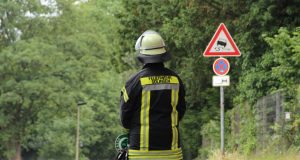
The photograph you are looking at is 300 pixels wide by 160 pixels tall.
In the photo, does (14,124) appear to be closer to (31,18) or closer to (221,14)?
(31,18)

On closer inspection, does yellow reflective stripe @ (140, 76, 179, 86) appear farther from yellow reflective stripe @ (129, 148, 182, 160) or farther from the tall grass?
the tall grass

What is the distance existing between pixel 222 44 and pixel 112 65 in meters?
25.4

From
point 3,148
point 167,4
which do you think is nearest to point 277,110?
point 167,4

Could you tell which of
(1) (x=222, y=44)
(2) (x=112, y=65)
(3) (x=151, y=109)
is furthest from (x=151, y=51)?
(2) (x=112, y=65)

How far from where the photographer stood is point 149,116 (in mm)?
5840

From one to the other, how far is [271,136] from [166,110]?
1143cm

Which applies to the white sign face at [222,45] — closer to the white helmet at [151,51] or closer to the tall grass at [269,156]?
the tall grass at [269,156]

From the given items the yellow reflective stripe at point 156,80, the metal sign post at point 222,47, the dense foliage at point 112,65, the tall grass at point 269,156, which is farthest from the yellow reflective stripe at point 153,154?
the dense foliage at point 112,65

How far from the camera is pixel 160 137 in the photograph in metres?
5.87

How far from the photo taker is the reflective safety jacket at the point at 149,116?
19.2ft

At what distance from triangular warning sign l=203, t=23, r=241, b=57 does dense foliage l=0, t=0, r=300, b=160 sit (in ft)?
6.96

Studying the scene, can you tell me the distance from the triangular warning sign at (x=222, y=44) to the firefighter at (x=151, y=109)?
26.8ft

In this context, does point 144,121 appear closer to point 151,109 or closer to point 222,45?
point 151,109

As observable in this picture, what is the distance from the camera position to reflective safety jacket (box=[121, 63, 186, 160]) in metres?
5.84
